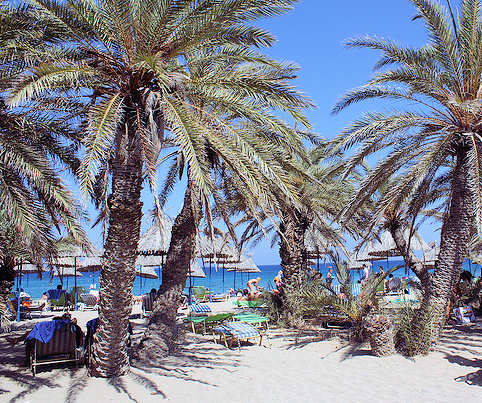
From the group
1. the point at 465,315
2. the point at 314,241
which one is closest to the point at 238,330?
the point at 465,315

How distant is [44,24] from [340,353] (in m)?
7.91

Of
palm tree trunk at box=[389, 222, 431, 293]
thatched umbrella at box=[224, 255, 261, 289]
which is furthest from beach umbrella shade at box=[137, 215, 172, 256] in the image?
thatched umbrella at box=[224, 255, 261, 289]

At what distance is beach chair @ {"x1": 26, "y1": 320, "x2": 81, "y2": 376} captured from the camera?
7.11 meters

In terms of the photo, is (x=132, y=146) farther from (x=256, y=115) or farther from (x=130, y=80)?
(x=256, y=115)

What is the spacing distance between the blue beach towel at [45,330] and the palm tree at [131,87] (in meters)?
1.08

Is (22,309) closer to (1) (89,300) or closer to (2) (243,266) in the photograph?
(1) (89,300)

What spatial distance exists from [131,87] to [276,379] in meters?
5.20

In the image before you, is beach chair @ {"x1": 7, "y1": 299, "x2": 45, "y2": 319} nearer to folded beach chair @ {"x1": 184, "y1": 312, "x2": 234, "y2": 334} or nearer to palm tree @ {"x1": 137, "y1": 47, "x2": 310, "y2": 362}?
folded beach chair @ {"x1": 184, "y1": 312, "x2": 234, "y2": 334}

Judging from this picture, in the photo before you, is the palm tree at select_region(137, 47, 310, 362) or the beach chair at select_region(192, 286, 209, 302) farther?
the beach chair at select_region(192, 286, 209, 302)

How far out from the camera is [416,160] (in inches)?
344

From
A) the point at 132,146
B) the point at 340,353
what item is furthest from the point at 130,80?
the point at 340,353

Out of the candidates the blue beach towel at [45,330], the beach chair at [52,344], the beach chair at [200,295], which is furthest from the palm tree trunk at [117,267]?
the beach chair at [200,295]

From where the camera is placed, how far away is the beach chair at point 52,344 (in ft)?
23.3

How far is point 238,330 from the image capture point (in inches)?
364
